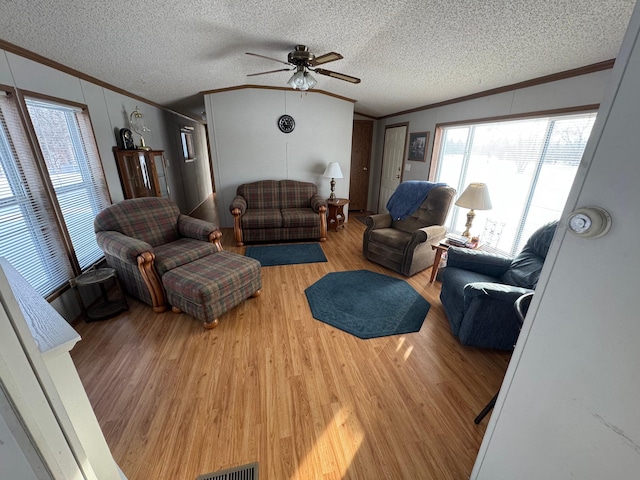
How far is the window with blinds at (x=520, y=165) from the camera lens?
231 centimetres

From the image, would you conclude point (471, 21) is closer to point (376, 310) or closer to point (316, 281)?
point (376, 310)

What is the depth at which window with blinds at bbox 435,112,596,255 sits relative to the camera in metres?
2.31

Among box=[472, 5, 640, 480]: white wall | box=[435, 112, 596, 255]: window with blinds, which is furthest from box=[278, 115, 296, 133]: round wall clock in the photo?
box=[472, 5, 640, 480]: white wall

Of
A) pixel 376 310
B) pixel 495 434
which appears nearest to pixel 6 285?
pixel 495 434

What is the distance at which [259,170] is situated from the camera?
4.49 meters

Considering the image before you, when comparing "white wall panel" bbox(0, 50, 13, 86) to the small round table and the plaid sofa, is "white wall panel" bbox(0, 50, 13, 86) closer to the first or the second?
the small round table

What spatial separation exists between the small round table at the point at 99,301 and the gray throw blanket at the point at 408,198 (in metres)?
3.25

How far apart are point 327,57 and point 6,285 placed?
92.5 inches

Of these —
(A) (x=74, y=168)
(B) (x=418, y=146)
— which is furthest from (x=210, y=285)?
(B) (x=418, y=146)

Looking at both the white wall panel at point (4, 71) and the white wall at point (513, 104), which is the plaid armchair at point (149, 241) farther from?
the white wall at point (513, 104)

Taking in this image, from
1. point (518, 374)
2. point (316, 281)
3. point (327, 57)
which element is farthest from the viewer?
point (316, 281)

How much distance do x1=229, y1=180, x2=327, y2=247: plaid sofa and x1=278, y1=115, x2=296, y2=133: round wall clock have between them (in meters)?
0.90

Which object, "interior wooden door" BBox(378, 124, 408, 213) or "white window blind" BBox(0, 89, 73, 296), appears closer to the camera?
"white window blind" BBox(0, 89, 73, 296)

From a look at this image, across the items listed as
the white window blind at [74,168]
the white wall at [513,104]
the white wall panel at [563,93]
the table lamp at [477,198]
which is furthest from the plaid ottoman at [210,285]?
the white wall panel at [563,93]
